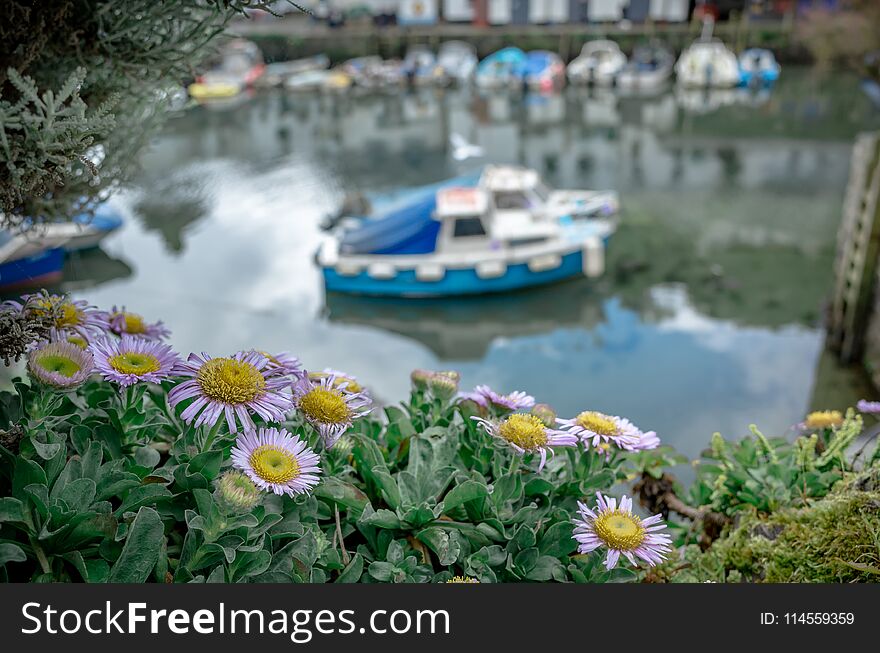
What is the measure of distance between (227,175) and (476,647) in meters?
11.6

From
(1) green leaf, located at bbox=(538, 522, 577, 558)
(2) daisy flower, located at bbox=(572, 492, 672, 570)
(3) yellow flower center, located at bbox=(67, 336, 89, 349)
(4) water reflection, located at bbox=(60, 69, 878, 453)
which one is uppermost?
(3) yellow flower center, located at bbox=(67, 336, 89, 349)

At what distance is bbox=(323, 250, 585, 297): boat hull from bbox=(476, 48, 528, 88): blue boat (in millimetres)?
11961

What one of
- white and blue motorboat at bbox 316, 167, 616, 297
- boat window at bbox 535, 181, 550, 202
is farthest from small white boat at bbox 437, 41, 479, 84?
white and blue motorboat at bbox 316, 167, 616, 297

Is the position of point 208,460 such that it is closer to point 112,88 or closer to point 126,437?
point 126,437

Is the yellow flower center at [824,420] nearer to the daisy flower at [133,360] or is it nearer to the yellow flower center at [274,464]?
the yellow flower center at [274,464]

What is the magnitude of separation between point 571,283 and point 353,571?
7.09 m

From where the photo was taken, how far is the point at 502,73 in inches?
759

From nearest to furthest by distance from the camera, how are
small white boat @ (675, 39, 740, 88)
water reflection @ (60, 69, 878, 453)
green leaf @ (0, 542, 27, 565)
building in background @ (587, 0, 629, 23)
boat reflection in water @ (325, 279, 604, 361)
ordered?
green leaf @ (0, 542, 27, 565) → water reflection @ (60, 69, 878, 453) → boat reflection in water @ (325, 279, 604, 361) → small white boat @ (675, 39, 740, 88) → building in background @ (587, 0, 629, 23)

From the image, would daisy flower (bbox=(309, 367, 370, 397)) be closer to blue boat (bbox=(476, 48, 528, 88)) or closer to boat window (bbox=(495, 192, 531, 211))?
boat window (bbox=(495, 192, 531, 211))

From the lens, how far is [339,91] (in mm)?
19266

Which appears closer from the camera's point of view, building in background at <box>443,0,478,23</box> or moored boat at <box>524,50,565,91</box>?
moored boat at <box>524,50,565,91</box>

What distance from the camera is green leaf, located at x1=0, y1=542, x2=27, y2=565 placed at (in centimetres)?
114

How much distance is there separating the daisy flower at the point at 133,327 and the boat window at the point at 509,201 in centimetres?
719

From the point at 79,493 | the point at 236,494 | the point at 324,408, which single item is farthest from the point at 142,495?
the point at 324,408
